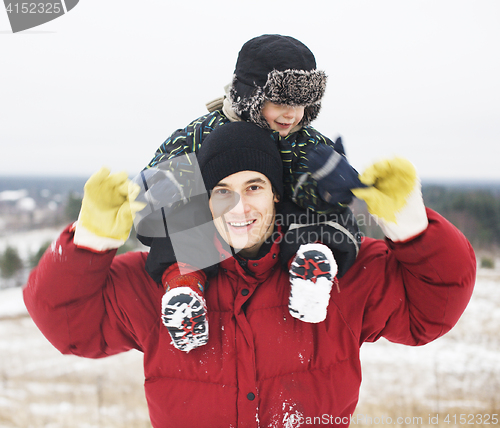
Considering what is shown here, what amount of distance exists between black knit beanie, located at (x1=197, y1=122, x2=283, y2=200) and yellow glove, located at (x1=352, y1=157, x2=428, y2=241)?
0.45 metres

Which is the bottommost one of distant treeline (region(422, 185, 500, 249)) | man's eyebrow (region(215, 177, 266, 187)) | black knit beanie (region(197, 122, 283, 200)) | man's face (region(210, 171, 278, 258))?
distant treeline (region(422, 185, 500, 249))

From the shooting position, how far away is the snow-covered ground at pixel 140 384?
6359mm

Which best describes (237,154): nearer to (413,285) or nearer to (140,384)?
(413,285)

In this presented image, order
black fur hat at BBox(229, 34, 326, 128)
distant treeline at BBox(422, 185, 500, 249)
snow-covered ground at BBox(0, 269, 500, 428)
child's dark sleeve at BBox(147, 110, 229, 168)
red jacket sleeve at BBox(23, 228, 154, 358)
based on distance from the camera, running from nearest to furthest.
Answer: red jacket sleeve at BBox(23, 228, 154, 358) < child's dark sleeve at BBox(147, 110, 229, 168) < black fur hat at BBox(229, 34, 326, 128) < snow-covered ground at BBox(0, 269, 500, 428) < distant treeline at BBox(422, 185, 500, 249)

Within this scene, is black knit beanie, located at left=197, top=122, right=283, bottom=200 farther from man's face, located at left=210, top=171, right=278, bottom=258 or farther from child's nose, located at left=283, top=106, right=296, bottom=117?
child's nose, located at left=283, top=106, right=296, bottom=117

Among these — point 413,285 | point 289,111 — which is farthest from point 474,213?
point 413,285

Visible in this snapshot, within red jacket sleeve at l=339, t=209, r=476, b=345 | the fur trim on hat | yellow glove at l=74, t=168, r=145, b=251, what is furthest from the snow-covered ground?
yellow glove at l=74, t=168, r=145, b=251

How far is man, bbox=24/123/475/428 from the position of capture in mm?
1435

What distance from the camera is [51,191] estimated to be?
56156 millimetres

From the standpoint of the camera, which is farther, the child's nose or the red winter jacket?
the child's nose

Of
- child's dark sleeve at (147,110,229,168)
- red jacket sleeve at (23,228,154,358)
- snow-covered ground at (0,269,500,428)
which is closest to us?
red jacket sleeve at (23,228,154,358)

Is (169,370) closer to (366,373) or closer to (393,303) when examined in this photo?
(393,303)

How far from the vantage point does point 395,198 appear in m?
1.41

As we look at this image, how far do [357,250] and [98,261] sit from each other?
114cm
